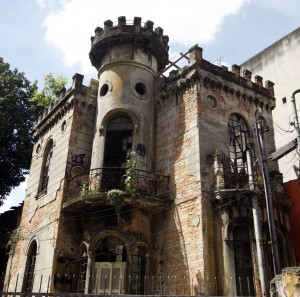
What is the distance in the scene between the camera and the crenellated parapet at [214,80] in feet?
50.7

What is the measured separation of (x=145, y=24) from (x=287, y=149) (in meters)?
9.90

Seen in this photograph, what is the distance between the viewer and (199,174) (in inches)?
531

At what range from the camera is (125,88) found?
658 inches

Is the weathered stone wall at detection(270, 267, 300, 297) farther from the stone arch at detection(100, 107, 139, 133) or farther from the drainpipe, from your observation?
the stone arch at detection(100, 107, 139, 133)

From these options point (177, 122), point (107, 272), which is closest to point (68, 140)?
point (177, 122)

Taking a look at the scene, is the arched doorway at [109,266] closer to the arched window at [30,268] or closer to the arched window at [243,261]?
the arched window at [30,268]

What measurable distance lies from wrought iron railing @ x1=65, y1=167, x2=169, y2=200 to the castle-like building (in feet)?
0.17

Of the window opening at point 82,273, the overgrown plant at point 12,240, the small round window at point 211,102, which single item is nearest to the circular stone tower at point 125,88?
the small round window at point 211,102

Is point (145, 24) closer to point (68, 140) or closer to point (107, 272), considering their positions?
point (68, 140)

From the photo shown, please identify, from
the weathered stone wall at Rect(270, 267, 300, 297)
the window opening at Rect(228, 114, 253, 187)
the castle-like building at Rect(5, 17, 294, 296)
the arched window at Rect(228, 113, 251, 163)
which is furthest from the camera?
the arched window at Rect(228, 113, 251, 163)

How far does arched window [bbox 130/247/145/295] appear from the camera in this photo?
536 inches

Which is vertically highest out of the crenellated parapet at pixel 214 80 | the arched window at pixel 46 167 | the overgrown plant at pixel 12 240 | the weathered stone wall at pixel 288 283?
the crenellated parapet at pixel 214 80

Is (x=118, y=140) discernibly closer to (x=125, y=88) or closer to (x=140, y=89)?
(x=125, y=88)

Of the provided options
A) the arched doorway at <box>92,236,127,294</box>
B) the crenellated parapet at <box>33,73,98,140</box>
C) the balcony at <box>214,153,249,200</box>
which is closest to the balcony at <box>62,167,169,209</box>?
the arched doorway at <box>92,236,127,294</box>
